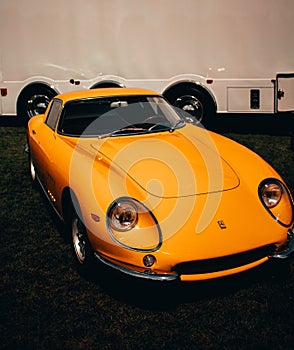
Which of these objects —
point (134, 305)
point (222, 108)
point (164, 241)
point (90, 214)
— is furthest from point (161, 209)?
point (222, 108)

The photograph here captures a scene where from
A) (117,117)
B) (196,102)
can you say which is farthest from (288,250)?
(196,102)

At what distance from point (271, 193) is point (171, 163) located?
2.79 feet

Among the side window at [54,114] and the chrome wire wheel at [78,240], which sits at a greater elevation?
the side window at [54,114]

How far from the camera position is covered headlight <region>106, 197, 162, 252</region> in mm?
2584

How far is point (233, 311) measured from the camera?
2699 mm

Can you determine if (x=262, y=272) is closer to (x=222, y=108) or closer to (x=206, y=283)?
(x=206, y=283)

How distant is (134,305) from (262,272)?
97cm

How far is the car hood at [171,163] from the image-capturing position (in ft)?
9.68

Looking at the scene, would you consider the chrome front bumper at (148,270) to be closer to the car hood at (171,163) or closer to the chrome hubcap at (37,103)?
the car hood at (171,163)

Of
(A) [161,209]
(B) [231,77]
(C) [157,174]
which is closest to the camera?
(A) [161,209]

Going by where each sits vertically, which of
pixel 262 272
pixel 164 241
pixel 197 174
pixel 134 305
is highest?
pixel 197 174

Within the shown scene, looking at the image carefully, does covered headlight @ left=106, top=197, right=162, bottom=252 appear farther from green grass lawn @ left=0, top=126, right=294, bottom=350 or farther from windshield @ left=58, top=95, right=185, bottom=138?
windshield @ left=58, top=95, right=185, bottom=138

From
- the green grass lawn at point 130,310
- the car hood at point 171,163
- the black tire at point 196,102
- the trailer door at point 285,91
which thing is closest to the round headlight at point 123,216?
the car hood at point 171,163

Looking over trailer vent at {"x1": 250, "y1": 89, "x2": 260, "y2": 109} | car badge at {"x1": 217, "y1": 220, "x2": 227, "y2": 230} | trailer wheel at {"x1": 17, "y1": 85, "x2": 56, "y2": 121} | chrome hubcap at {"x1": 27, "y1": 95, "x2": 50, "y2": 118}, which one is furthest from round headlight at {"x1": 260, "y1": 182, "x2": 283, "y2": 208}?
chrome hubcap at {"x1": 27, "y1": 95, "x2": 50, "y2": 118}
